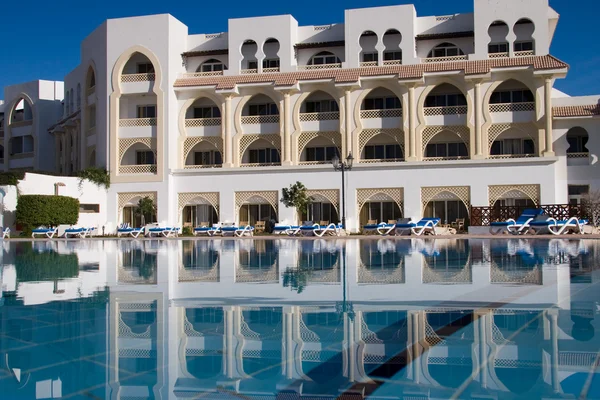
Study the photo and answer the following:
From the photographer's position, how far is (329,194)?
38031mm

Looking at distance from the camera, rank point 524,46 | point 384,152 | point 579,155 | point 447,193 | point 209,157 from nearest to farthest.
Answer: point 447,193, point 579,155, point 524,46, point 384,152, point 209,157

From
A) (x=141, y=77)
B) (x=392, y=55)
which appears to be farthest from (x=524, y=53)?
(x=141, y=77)

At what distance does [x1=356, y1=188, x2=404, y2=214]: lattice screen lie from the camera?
37.4 meters

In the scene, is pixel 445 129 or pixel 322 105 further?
pixel 322 105

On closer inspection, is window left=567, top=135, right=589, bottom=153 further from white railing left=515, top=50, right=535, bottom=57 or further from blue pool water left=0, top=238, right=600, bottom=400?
blue pool water left=0, top=238, right=600, bottom=400

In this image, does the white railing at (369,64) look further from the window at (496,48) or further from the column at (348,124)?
the window at (496,48)

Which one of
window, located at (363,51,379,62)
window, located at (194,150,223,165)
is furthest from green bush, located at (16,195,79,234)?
window, located at (363,51,379,62)

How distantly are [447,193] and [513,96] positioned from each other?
7.06 m

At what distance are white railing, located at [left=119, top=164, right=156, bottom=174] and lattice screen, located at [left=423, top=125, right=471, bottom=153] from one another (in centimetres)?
1663

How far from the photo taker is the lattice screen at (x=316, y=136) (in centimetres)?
3900

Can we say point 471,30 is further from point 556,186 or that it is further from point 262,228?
point 262,228

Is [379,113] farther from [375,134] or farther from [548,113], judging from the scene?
[548,113]

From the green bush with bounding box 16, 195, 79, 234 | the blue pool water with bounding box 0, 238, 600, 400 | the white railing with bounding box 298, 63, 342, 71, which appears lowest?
the blue pool water with bounding box 0, 238, 600, 400

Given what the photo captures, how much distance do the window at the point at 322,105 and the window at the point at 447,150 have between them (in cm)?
616
